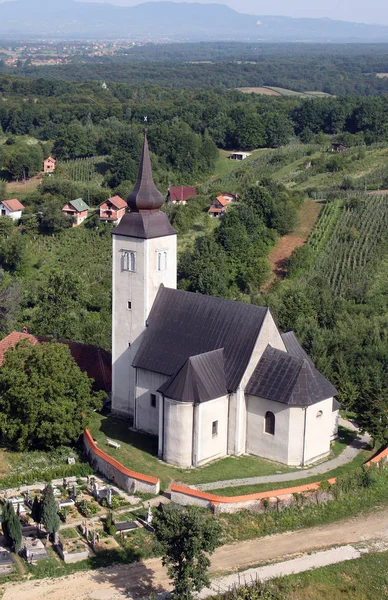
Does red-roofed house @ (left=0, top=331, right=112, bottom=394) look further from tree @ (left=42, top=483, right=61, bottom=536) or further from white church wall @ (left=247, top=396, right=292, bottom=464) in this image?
tree @ (left=42, top=483, right=61, bottom=536)

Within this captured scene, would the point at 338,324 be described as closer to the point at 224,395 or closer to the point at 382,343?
the point at 382,343

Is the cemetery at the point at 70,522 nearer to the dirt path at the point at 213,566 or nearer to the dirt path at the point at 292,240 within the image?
the dirt path at the point at 213,566

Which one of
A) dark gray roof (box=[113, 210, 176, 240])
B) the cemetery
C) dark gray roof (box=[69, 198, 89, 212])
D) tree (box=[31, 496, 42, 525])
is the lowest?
the cemetery

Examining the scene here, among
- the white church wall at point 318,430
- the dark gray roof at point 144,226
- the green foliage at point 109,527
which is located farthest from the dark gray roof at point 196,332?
the green foliage at point 109,527

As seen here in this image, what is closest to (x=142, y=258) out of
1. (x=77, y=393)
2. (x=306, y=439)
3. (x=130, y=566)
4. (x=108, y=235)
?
(x=77, y=393)

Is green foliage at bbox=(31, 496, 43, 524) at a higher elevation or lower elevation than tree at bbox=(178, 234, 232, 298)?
lower

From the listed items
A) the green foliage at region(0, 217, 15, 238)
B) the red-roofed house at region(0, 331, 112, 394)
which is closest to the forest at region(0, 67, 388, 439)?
the green foliage at region(0, 217, 15, 238)

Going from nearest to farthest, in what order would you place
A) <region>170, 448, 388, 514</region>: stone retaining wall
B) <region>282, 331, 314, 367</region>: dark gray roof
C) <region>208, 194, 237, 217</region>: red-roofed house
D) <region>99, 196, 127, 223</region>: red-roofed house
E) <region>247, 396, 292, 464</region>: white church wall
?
1. <region>170, 448, 388, 514</region>: stone retaining wall
2. <region>247, 396, 292, 464</region>: white church wall
3. <region>282, 331, 314, 367</region>: dark gray roof
4. <region>208, 194, 237, 217</region>: red-roofed house
5. <region>99, 196, 127, 223</region>: red-roofed house
